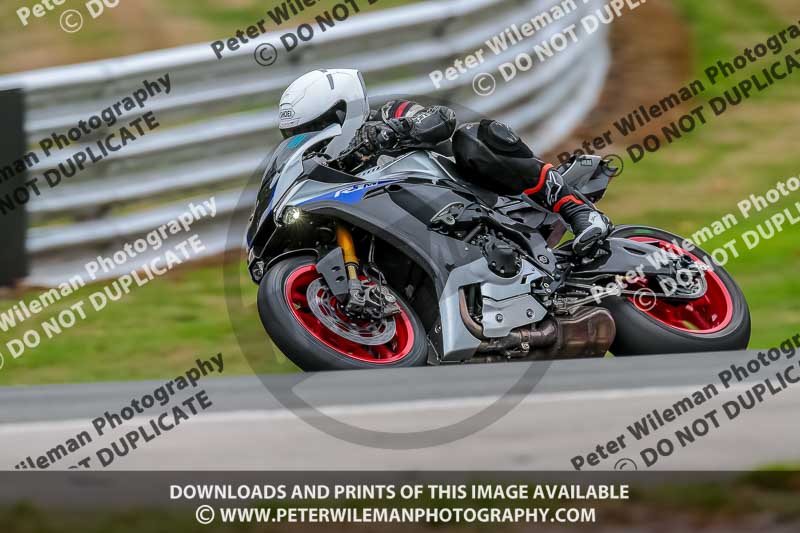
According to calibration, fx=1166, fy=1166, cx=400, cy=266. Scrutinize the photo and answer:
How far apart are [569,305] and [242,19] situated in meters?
6.65

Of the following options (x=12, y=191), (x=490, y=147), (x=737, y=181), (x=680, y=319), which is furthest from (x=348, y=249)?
(x=737, y=181)

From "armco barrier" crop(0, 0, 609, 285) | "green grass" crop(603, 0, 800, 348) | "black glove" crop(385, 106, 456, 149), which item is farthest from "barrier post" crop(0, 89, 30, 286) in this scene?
"green grass" crop(603, 0, 800, 348)

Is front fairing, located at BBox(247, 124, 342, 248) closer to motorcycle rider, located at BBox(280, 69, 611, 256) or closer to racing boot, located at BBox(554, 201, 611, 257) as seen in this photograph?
motorcycle rider, located at BBox(280, 69, 611, 256)

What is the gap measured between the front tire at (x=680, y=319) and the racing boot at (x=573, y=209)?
287mm

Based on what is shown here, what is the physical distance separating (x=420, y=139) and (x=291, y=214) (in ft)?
2.32

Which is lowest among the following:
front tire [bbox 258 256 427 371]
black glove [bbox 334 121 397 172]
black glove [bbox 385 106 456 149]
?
front tire [bbox 258 256 427 371]

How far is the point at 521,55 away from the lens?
938 cm

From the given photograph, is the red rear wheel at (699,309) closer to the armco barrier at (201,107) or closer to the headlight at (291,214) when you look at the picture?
the headlight at (291,214)

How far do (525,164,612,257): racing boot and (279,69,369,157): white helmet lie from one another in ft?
2.89

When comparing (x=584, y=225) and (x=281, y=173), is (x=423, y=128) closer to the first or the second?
(x=281, y=173)

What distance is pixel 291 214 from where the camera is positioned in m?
4.96

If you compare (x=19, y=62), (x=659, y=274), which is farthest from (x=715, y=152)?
(x=19, y=62)

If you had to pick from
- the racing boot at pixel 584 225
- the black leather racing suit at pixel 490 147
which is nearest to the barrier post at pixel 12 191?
the black leather racing suit at pixel 490 147

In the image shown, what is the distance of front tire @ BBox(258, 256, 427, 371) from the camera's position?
464 cm
